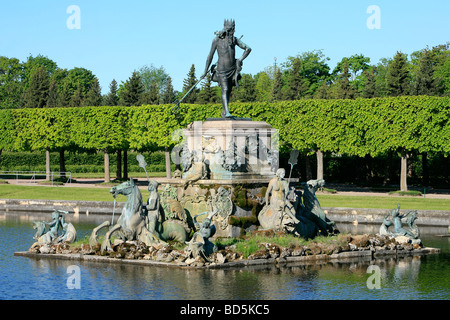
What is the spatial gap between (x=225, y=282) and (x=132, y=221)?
415cm

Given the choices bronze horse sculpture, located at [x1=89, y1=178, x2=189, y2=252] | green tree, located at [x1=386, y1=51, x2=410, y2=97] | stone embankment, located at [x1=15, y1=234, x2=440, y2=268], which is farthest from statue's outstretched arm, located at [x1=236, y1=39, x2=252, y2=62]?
green tree, located at [x1=386, y1=51, x2=410, y2=97]

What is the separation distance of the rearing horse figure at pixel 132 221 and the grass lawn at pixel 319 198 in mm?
15484

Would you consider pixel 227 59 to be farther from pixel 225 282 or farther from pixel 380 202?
pixel 380 202

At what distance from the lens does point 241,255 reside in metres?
18.0

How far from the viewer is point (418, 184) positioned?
2030 inches

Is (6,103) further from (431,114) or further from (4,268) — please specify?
(4,268)

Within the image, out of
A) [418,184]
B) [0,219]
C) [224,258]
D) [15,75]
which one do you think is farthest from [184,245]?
[15,75]

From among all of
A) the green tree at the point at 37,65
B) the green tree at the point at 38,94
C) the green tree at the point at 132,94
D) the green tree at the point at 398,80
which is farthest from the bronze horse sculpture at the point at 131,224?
the green tree at the point at 37,65

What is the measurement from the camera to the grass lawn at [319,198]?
3334cm

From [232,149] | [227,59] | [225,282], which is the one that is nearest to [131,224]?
[232,149]

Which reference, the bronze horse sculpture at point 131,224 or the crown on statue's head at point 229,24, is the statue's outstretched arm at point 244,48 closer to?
the crown on statue's head at point 229,24

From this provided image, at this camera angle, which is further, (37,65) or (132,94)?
(37,65)

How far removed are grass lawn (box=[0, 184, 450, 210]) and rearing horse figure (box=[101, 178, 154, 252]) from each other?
1548 centimetres
